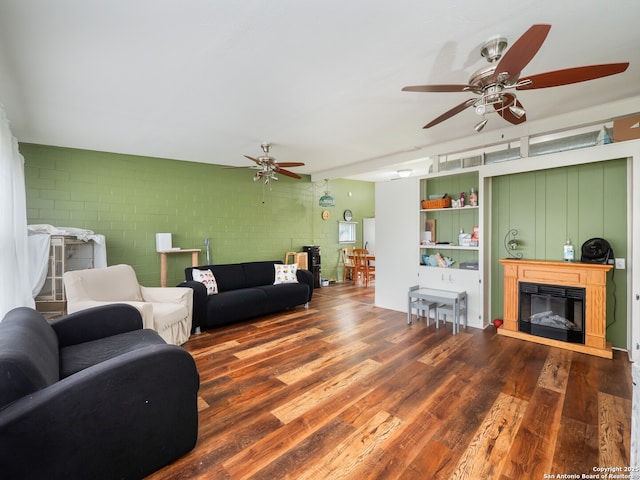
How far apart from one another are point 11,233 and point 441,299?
4.80 meters

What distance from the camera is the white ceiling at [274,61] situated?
1820 millimetres

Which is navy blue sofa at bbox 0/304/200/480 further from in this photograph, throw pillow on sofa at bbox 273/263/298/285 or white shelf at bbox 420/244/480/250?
white shelf at bbox 420/244/480/250

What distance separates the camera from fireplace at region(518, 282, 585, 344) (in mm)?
3324

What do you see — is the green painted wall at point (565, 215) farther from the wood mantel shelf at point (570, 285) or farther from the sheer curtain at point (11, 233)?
the sheer curtain at point (11, 233)

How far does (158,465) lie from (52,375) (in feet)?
2.60

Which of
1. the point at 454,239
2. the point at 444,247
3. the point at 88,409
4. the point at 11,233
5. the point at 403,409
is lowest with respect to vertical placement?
the point at 403,409

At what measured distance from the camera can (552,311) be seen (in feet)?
11.6

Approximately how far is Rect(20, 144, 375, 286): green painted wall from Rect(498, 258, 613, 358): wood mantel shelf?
4.56 metres

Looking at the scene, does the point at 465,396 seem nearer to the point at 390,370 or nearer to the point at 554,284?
the point at 390,370

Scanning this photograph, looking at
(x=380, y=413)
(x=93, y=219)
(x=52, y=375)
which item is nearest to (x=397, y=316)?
(x=380, y=413)

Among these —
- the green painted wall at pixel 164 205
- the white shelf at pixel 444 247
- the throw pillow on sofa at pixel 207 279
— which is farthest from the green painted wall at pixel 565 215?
the green painted wall at pixel 164 205

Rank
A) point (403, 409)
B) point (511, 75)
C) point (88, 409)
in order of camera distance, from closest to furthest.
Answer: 1. point (88, 409)
2. point (511, 75)
3. point (403, 409)

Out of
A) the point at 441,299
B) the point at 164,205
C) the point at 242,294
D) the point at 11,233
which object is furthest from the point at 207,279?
the point at 441,299

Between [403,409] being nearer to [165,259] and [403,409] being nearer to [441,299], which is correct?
[441,299]
